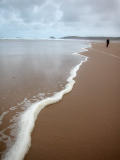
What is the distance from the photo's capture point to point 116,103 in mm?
3566

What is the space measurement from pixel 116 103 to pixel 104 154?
1.85 metres

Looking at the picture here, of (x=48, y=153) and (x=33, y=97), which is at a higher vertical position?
(x=33, y=97)

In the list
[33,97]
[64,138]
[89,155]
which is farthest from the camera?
[33,97]

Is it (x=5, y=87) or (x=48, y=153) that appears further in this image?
(x=5, y=87)

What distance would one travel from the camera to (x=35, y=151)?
2092 millimetres

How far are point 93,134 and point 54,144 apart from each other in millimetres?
797

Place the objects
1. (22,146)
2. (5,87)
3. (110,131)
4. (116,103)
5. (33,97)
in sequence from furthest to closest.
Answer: (5,87) < (33,97) < (116,103) < (110,131) < (22,146)

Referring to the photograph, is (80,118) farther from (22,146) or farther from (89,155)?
(22,146)

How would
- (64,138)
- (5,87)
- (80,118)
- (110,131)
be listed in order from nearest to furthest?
(64,138) < (110,131) < (80,118) < (5,87)

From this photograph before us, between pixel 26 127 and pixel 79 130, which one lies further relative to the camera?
pixel 26 127

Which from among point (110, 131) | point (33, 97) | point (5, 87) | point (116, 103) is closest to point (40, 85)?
point (33, 97)

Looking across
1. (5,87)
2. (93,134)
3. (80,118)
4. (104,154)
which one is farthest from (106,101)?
(5,87)

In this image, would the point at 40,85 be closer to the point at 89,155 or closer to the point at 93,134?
the point at 93,134

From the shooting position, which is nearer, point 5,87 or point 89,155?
point 89,155
